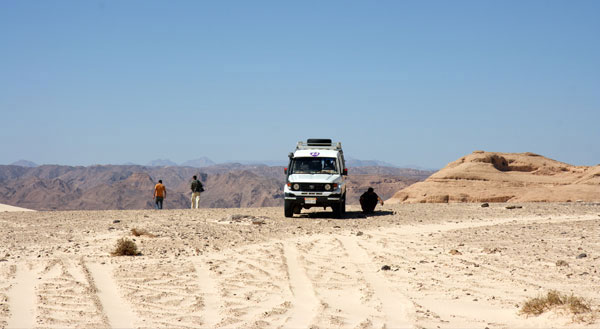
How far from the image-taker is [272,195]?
183 metres

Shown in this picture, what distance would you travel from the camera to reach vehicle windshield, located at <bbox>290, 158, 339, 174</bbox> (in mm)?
20734

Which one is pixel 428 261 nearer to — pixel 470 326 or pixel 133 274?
pixel 470 326

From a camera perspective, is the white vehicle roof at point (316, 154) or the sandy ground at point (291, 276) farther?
the white vehicle roof at point (316, 154)

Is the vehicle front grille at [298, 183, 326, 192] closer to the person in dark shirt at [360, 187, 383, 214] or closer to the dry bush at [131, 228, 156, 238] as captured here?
the person in dark shirt at [360, 187, 383, 214]

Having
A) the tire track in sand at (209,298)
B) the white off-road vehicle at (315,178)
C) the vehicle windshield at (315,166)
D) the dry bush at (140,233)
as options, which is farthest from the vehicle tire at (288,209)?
the tire track in sand at (209,298)

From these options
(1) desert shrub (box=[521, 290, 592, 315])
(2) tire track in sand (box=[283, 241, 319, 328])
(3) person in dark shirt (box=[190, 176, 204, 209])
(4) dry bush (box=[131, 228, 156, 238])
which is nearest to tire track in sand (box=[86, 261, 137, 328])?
(2) tire track in sand (box=[283, 241, 319, 328])

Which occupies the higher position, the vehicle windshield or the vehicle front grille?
the vehicle windshield

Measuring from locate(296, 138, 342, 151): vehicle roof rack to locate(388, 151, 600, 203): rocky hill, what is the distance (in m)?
15.9

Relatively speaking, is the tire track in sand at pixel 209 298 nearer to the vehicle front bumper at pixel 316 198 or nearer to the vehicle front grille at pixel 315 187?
the vehicle front bumper at pixel 316 198

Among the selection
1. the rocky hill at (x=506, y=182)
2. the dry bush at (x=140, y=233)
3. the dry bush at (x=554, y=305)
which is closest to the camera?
the dry bush at (x=554, y=305)

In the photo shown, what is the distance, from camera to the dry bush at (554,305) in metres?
6.47

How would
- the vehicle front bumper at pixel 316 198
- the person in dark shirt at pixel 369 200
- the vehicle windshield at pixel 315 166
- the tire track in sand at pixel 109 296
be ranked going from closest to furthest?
1. the tire track in sand at pixel 109 296
2. the vehicle front bumper at pixel 316 198
3. the vehicle windshield at pixel 315 166
4. the person in dark shirt at pixel 369 200

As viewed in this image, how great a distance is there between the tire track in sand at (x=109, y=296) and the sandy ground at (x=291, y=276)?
17mm

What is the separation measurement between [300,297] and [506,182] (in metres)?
32.0
